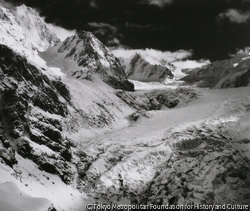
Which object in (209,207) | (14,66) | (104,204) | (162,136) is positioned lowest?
(104,204)

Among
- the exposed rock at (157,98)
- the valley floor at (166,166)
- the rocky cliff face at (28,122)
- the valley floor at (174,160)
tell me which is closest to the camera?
the valley floor at (166,166)

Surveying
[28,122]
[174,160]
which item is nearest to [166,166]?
[174,160]

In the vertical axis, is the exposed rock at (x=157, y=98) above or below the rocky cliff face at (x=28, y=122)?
above

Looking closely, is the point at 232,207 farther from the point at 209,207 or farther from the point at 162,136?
the point at 162,136

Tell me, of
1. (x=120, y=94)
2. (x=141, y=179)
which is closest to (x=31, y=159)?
(x=141, y=179)

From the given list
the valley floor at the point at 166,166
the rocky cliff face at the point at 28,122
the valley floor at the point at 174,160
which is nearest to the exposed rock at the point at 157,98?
the valley floor at the point at 174,160

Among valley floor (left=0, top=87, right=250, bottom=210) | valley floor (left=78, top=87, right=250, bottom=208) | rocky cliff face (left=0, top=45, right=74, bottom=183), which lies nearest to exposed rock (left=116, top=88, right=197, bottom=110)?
valley floor (left=78, top=87, right=250, bottom=208)

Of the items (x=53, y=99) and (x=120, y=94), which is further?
(x=120, y=94)

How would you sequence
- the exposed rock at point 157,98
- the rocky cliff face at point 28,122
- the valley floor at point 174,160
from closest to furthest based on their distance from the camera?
the valley floor at point 174,160 < the rocky cliff face at point 28,122 < the exposed rock at point 157,98

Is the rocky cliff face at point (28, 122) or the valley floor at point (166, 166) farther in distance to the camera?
the rocky cliff face at point (28, 122)

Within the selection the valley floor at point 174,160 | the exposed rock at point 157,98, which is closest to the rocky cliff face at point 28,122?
the valley floor at point 174,160

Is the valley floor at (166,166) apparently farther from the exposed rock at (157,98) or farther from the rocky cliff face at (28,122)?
the exposed rock at (157,98)
